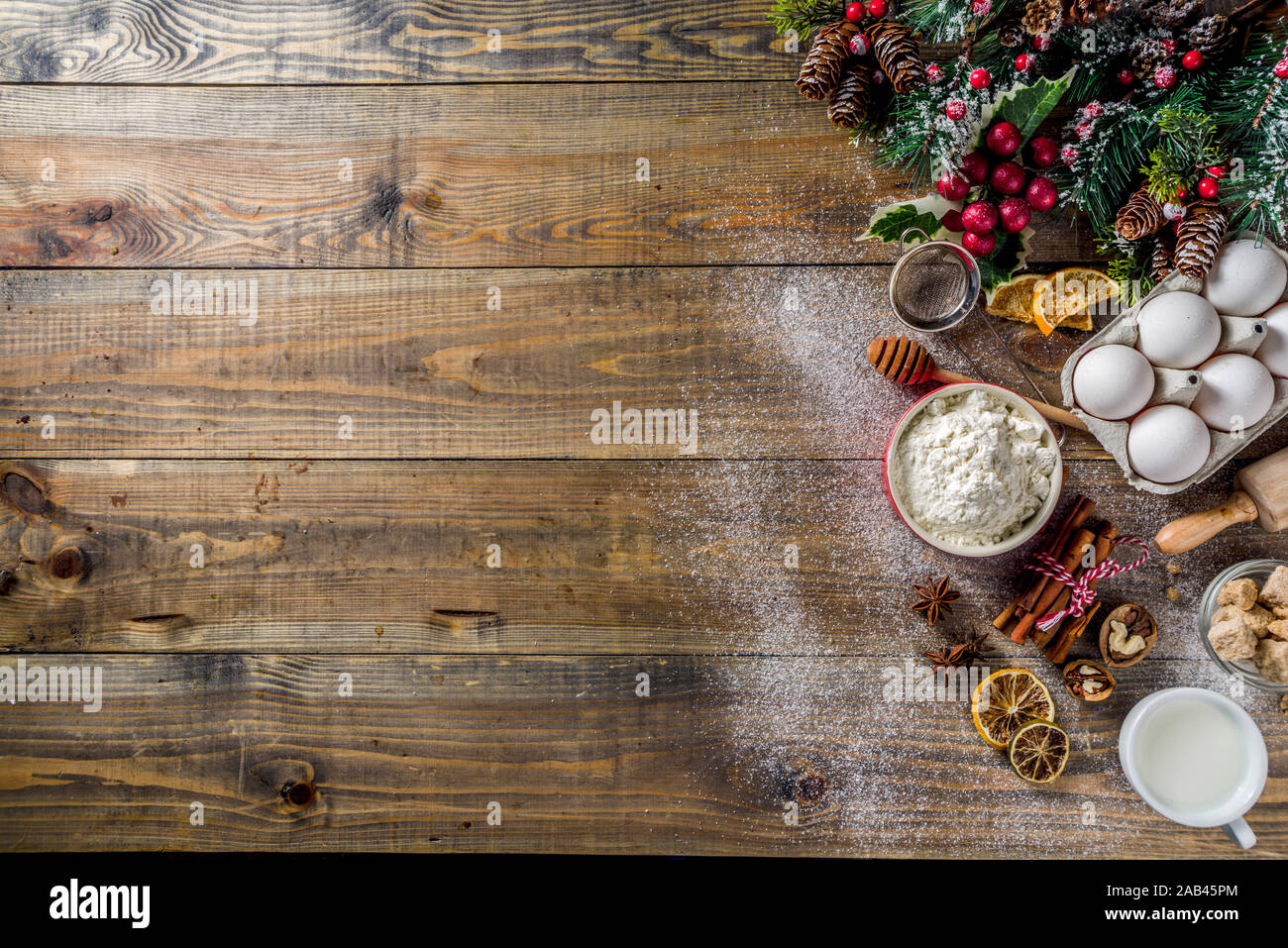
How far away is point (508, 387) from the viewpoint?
1.27m

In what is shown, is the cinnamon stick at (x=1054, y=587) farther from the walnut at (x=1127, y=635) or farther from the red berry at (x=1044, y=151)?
the red berry at (x=1044, y=151)

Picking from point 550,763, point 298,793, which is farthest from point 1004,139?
point 298,793

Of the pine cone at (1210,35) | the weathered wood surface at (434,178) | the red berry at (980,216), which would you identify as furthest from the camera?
the weathered wood surface at (434,178)

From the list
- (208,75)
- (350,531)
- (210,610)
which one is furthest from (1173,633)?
(208,75)

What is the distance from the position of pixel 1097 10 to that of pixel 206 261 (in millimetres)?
1456

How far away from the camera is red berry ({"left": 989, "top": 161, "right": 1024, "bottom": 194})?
1166 millimetres

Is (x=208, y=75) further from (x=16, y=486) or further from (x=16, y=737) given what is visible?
(x=16, y=737)

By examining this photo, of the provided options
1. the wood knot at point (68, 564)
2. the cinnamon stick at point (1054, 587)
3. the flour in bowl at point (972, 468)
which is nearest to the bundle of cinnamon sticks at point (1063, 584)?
the cinnamon stick at point (1054, 587)

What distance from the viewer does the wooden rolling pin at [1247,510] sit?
117 cm

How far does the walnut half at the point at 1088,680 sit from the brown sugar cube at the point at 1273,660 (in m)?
0.22

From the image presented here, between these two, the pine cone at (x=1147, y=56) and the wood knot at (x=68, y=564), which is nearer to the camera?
the pine cone at (x=1147, y=56)

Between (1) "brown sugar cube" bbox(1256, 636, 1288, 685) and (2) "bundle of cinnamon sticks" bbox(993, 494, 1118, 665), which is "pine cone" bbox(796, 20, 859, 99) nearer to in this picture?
(2) "bundle of cinnamon sticks" bbox(993, 494, 1118, 665)

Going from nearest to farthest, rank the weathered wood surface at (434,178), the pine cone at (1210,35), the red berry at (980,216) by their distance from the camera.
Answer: the pine cone at (1210,35), the red berry at (980,216), the weathered wood surface at (434,178)
